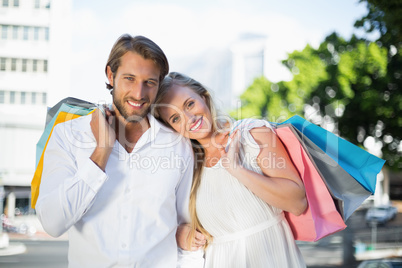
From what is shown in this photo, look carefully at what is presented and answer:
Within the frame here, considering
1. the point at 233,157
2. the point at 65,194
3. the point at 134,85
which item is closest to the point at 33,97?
the point at 134,85

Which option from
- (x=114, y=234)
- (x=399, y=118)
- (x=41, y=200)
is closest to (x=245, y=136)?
(x=114, y=234)

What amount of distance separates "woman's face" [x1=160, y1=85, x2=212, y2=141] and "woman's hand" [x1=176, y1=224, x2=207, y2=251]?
1.64 ft

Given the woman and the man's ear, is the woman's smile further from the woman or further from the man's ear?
the man's ear

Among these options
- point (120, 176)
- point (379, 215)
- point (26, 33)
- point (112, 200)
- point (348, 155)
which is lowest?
point (379, 215)

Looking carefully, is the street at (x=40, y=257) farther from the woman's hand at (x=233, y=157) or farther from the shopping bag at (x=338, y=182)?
the shopping bag at (x=338, y=182)

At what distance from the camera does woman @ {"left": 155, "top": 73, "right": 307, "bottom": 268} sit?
2.17 metres

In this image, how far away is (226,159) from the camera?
2244 millimetres

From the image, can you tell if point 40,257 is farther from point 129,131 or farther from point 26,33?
point 26,33

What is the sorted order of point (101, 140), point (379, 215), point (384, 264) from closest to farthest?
point (101, 140), point (384, 264), point (379, 215)

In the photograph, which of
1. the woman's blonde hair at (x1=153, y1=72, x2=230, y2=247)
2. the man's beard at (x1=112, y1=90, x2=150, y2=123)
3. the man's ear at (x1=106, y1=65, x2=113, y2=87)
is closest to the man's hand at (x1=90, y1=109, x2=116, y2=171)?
the man's beard at (x1=112, y1=90, x2=150, y2=123)

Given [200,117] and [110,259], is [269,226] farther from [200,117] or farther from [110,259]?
[110,259]

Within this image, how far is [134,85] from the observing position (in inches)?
81.3

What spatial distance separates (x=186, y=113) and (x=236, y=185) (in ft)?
1.56

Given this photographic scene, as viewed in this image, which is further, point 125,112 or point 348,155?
point 348,155
